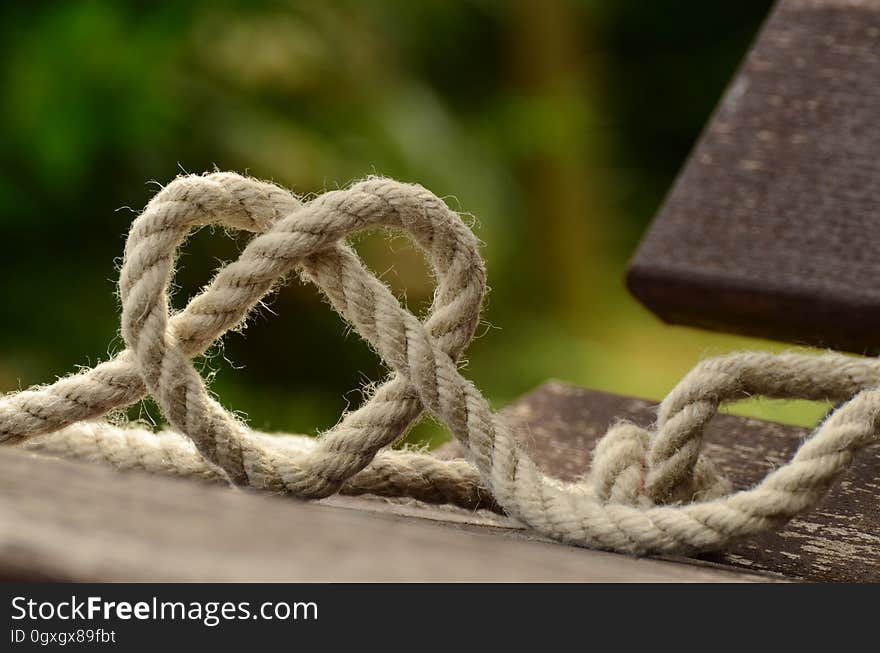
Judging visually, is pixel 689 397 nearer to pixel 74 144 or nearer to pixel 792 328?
pixel 792 328

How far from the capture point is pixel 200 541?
26 cm

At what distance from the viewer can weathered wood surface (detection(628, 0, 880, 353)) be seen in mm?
637

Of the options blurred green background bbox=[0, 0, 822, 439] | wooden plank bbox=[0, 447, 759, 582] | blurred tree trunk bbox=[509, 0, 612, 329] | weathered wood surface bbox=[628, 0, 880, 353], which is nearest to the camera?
wooden plank bbox=[0, 447, 759, 582]

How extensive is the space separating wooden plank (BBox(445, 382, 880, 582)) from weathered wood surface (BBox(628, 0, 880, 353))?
2.8 inches

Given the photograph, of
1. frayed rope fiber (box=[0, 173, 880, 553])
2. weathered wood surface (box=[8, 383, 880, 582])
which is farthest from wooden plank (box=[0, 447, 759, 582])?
frayed rope fiber (box=[0, 173, 880, 553])

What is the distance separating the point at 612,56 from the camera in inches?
106

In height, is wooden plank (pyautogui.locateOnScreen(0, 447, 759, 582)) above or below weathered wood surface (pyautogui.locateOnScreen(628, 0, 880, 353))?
below

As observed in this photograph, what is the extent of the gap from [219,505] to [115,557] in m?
0.05

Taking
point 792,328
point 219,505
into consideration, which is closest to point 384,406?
point 219,505

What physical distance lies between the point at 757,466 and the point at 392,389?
0.78 feet

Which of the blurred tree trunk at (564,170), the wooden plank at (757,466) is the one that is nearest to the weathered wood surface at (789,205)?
the wooden plank at (757,466)

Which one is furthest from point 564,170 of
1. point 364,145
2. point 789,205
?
point 789,205

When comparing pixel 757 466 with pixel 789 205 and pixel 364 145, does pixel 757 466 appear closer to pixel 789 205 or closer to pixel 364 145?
pixel 789 205

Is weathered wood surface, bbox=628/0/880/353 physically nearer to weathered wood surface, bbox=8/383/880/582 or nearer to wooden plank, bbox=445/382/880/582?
wooden plank, bbox=445/382/880/582
